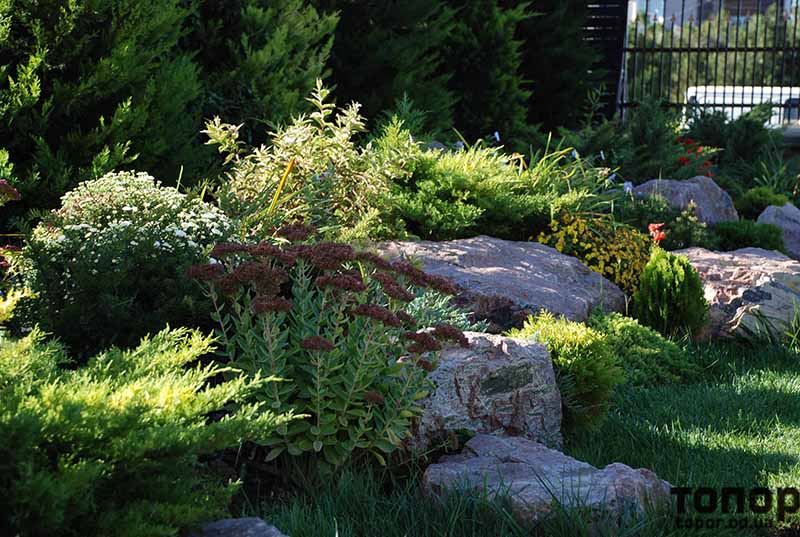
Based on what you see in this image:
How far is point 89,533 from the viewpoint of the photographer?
2.41 metres

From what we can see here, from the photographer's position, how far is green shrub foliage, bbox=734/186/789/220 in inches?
413

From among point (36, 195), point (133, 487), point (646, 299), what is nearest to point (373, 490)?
point (133, 487)

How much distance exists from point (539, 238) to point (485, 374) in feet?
10.1

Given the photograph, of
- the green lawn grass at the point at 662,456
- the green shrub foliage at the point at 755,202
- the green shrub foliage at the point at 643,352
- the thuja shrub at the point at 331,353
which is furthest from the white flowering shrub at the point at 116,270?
the green shrub foliage at the point at 755,202

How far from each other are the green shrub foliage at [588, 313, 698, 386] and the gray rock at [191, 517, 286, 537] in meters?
3.26

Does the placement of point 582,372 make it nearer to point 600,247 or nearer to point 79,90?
point 600,247

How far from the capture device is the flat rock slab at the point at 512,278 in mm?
5711

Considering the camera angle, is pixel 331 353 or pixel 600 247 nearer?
pixel 331 353

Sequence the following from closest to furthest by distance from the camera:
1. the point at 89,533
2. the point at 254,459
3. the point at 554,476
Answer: the point at 89,533
the point at 554,476
the point at 254,459

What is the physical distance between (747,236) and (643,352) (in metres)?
3.41

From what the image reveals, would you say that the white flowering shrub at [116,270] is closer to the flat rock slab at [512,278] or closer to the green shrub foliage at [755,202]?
the flat rock slab at [512,278]

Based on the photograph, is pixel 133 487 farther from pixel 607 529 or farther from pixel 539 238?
pixel 539 238

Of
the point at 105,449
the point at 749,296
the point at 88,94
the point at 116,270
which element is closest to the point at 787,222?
the point at 749,296

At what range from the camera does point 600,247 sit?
23.3 ft
